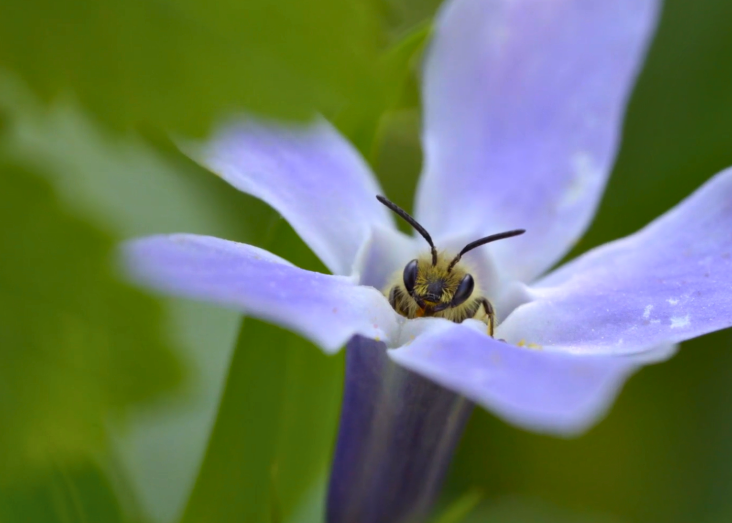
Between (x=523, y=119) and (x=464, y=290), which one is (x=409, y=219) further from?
(x=523, y=119)

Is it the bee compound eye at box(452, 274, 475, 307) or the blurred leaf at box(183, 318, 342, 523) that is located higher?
the bee compound eye at box(452, 274, 475, 307)

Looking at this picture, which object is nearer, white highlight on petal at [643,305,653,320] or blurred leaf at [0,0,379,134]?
blurred leaf at [0,0,379,134]

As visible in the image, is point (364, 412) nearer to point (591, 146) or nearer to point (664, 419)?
point (591, 146)

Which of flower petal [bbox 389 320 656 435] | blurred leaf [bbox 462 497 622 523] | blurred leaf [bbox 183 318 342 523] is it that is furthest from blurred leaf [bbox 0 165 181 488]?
blurred leaf [bbox 462 497 622 523]

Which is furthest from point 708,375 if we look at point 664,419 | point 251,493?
point 251,493

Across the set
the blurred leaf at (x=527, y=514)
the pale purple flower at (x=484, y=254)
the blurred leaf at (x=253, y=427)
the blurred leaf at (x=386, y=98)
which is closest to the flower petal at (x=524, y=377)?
the pale purple flower at (x=484, y=254)

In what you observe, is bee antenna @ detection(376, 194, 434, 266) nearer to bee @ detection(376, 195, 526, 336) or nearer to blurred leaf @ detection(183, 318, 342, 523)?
bee @ detection(376, 195, 526, 336)

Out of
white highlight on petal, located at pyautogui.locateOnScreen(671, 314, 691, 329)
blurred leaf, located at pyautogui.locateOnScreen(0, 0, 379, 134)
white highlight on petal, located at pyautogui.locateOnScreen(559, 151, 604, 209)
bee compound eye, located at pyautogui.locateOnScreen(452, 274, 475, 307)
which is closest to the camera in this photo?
blurred leaf, located at pyautogui.locateOnScreen(0, 0, 379, 134)
